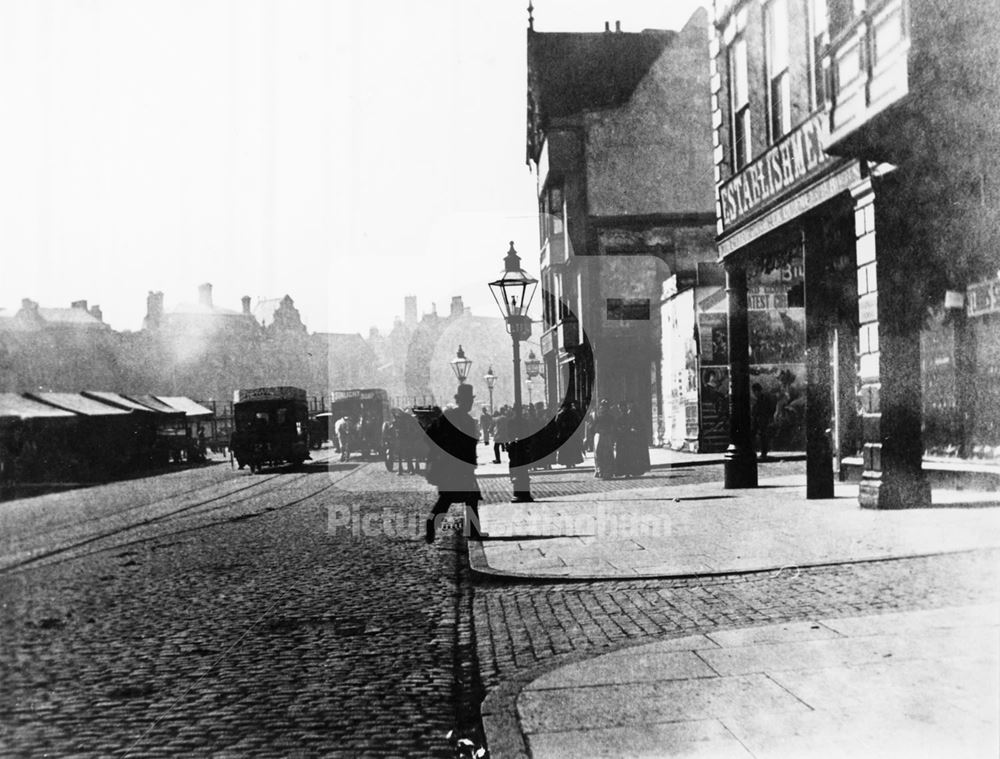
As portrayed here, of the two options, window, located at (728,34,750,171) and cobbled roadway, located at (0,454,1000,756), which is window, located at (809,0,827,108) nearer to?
window, located at (728,34,750,171)

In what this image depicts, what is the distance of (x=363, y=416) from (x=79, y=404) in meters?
13.4

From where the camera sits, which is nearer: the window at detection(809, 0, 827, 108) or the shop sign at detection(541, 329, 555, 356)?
the window at detection(809, 0, 827, 108)

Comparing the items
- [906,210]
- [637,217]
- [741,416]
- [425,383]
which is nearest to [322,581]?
[906,210]

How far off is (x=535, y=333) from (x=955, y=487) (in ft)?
155

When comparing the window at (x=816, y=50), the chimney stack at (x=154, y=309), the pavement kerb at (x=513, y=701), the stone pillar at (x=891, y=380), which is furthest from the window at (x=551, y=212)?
the chimney stack at (x=154, y=309)

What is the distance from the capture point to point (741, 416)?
52.2 ft

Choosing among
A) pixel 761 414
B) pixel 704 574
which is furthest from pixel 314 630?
pixel 761 414

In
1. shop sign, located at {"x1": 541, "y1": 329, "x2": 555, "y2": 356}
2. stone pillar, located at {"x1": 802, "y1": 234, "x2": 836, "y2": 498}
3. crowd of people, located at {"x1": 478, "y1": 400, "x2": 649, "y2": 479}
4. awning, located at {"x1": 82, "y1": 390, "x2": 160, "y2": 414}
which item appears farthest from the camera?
shop sign, located at {"x1": 541, "y1": 329, "x2": 555, "y2": 356}

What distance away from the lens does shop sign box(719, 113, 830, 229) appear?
12969mm

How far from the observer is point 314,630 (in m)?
6.91

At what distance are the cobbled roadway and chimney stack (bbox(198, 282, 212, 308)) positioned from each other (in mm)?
81715

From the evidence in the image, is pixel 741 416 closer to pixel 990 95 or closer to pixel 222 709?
pixel 990 95

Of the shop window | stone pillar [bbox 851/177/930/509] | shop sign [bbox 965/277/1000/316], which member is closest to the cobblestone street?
stone pillar [bbox 851/177/930/509]

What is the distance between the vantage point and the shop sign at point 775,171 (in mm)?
12969
